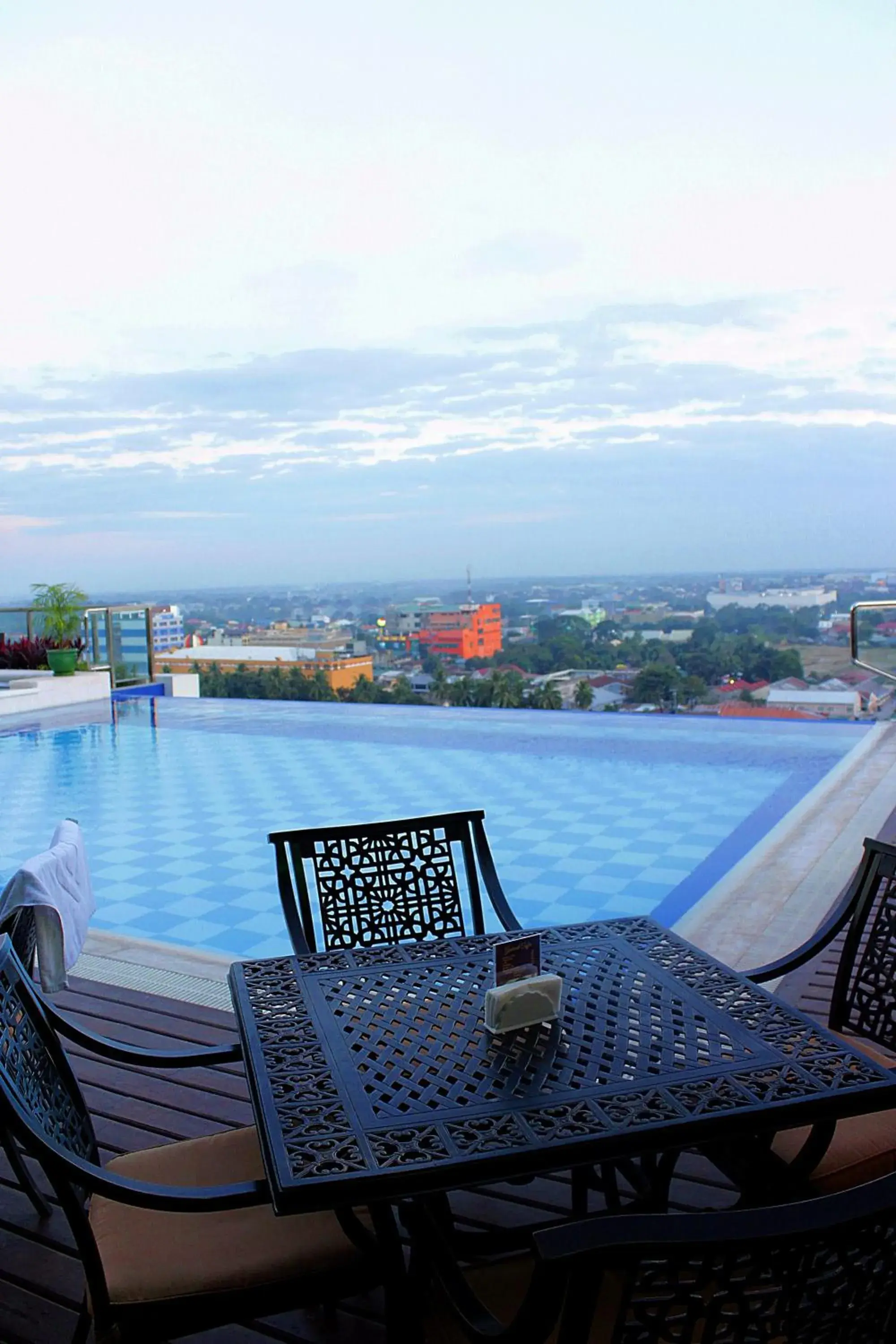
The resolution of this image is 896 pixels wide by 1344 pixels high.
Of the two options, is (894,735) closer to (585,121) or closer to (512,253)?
(585,121)

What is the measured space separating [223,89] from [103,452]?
12126 millimetres

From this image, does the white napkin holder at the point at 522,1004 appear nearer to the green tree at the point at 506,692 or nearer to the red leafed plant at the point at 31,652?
the red leafed plant at the point at 31,652

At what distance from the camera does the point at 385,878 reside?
8.54ft

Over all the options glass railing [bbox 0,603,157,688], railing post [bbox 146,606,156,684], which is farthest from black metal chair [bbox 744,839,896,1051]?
railing post [bbox 146,606,156,684]

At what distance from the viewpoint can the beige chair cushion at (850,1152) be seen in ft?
5.74

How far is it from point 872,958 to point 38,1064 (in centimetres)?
158

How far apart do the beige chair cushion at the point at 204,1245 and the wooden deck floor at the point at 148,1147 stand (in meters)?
0.29

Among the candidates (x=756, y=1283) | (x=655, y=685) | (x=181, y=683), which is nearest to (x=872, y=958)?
(x=756, y=1283)

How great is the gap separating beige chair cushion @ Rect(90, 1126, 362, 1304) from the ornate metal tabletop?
0.17 m

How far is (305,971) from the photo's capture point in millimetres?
2035

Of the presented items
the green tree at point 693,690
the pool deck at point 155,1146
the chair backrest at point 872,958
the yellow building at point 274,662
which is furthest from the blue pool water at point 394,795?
the chair backrest at point 872,958

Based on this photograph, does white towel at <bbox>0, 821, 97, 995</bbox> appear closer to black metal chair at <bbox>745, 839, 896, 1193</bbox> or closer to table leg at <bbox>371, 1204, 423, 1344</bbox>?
table leg at <bbox>371, 1204, 423, 1344</bbox>

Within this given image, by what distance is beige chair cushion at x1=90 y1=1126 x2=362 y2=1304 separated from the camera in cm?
149

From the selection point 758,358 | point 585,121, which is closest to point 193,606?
point 585,121
